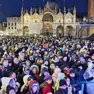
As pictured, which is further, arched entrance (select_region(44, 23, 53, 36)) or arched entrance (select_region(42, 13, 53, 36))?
A: arched entrance (select_region(44, 23, 53, 36))

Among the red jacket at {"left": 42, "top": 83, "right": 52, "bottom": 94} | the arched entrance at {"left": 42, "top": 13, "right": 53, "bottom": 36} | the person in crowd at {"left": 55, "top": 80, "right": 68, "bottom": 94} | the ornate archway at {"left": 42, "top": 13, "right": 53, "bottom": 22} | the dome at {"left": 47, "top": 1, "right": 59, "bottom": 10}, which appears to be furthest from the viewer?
the dome at {"left": 47, "top": 1, "right": 59, "bottom": 10}

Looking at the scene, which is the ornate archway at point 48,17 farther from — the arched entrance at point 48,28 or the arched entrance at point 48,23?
the arched entrance at point 48,28

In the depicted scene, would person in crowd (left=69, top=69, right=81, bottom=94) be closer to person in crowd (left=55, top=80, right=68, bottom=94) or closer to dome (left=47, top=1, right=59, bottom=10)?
person in crowd (left=55, top=80, right=68, bottom=94)

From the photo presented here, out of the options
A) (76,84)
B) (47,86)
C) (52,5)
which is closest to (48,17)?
(52,5)

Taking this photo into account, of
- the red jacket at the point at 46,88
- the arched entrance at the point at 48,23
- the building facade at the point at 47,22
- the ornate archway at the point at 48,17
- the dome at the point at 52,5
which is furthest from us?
the dome at the point at 52,5

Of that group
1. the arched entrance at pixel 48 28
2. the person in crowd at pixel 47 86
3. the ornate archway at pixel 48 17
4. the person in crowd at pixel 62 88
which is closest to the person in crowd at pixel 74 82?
the person in crowd at pixel 47 86

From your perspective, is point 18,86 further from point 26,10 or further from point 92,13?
point 26,10

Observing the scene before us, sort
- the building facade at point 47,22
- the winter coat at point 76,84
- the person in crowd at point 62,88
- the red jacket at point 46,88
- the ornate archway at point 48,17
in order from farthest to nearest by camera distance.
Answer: the ornate archway at point 48,17
the building facade at point 47,22
the winter coat at point 76,84
the red jacket at point 46,88
the person in crowd at point 62,88

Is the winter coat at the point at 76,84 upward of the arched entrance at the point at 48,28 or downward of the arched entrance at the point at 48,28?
downward

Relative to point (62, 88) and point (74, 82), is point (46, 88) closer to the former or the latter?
point (62, 88)

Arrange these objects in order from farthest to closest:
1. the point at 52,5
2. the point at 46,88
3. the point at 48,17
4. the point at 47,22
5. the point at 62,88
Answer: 1. the point at 52,5
2. the point at 48,17
3. the point at 47,22
4. the point at 46,88
5. the point at 62,88

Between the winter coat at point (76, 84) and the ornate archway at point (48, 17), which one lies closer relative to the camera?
the winter coat at point (76, 84)

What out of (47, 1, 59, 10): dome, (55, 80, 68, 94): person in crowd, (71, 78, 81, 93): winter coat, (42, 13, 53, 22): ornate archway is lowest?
(71, 78, 81, 93): winter coat

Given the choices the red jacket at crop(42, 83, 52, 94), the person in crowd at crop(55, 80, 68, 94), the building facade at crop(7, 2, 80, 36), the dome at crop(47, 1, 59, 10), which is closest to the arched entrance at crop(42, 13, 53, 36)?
the building facade at crop(7, 2, 80, 36)
